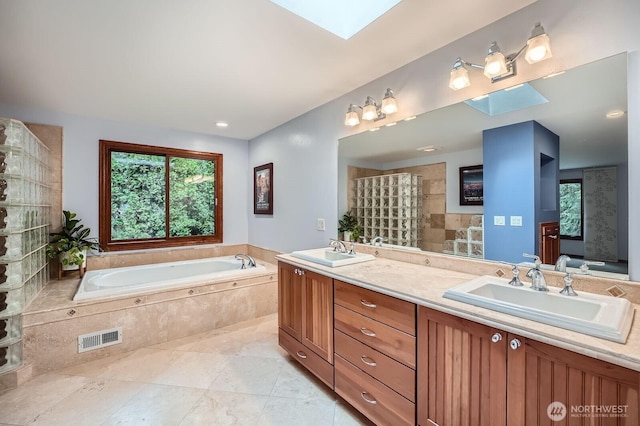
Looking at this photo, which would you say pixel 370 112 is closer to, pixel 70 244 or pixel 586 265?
pixel 586 265

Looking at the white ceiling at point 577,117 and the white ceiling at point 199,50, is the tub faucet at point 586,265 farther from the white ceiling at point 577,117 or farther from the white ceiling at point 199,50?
the white ceiling at point 199,50

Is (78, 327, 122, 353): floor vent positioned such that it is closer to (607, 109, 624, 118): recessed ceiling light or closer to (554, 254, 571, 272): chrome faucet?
(554, 254, 571, 272): chrome faucet

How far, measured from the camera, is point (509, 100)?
1550 mm

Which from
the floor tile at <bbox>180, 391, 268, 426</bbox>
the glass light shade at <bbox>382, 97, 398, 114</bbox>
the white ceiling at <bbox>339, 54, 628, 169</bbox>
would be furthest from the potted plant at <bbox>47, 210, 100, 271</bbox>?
the white ceiling at <bbox>339, 54, 628, 169</bbox>

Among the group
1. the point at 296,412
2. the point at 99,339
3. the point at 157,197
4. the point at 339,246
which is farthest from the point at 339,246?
the point at 157,197

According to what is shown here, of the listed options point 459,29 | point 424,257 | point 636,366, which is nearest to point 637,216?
point 636,366

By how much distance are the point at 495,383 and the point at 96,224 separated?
3914 mm

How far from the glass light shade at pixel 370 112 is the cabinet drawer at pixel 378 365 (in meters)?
1.57

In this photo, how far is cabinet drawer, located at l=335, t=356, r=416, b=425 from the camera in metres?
1.34

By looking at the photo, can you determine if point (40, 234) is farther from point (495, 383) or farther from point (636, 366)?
point (636, 366)

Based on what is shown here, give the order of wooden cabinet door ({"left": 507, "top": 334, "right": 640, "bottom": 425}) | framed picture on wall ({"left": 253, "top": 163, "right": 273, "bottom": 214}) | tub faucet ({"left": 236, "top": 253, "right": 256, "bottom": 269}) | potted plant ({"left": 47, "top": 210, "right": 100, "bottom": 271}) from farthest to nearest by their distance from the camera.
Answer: framed picture on wall ({"left": 253, "top": 163, "right": 273, "bottom": 214}) → tub faucet ({"left": 236, "top": 253, "right": 256, "bottom": 269}) → potted plant ({"left": 47, "top": 210, "right": 100, "bottom": 271}) → wooden cabinet door ({"left": 507, "top": 334, "right": 640, "bottom": 425})

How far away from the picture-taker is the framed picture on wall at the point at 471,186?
1705 millimetres

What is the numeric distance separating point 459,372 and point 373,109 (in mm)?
1776
